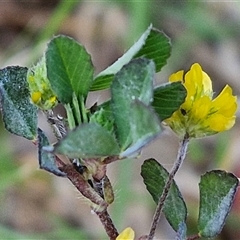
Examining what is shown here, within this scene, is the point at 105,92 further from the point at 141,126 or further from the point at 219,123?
the point at 141,126

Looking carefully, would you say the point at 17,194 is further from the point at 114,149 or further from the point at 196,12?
the point at 114,149

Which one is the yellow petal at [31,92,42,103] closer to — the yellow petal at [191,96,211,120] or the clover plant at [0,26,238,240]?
the clover plant at [0,26,238,240]

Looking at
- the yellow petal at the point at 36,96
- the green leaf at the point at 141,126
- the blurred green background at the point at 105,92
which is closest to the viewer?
the green leaf at the point at 141,126

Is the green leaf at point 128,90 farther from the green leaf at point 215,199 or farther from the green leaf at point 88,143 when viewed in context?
the green leaf at point 215,199

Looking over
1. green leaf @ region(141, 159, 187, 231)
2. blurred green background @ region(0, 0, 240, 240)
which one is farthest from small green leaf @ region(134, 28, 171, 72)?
blurred green background @ region(0, 0, 240, 240)

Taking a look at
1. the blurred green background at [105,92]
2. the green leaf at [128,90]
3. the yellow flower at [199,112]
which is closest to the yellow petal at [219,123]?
the yellow flower at [199,112]
